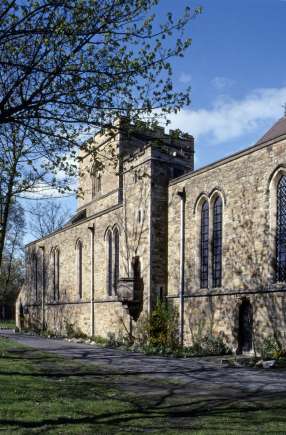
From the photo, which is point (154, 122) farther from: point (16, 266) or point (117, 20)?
point (16, 266)

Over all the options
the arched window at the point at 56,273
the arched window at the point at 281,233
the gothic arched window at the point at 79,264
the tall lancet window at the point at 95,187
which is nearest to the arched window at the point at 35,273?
A: the arched window at the point at 56,273

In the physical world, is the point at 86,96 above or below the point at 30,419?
above

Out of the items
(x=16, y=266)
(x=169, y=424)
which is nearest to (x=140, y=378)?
(x=169, y=424)

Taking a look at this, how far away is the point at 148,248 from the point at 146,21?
45.2 feet

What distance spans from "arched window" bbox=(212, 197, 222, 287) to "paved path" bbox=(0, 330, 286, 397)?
11.3ft

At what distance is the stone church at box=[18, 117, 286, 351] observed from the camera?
55.9ft

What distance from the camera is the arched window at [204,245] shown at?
2030cm

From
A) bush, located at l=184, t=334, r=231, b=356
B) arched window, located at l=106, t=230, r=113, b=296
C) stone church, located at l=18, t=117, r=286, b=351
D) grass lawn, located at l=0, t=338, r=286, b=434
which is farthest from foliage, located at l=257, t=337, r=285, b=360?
arched window, located at l=106, t=230, r=113, b=296

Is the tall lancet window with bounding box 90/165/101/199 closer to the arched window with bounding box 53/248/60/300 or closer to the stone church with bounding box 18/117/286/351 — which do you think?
the arched window with bounding box 53/248/60/300

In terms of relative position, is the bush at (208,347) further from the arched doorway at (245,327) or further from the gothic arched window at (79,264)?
the gothic arched window at (79,264)

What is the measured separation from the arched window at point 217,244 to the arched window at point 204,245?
49 cm

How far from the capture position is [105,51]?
9570mm

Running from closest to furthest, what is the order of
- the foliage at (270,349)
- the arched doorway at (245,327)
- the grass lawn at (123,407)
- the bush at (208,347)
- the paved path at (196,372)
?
the grass lawn at (123,407), the paved path at (196,372), the foliage at (270,349), the arched doorway at (245,327), the bush at (208,347)

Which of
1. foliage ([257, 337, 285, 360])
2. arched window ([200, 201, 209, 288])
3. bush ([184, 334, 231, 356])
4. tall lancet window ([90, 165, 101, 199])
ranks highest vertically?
tall lancet window ([90, 165, 101, 199])
